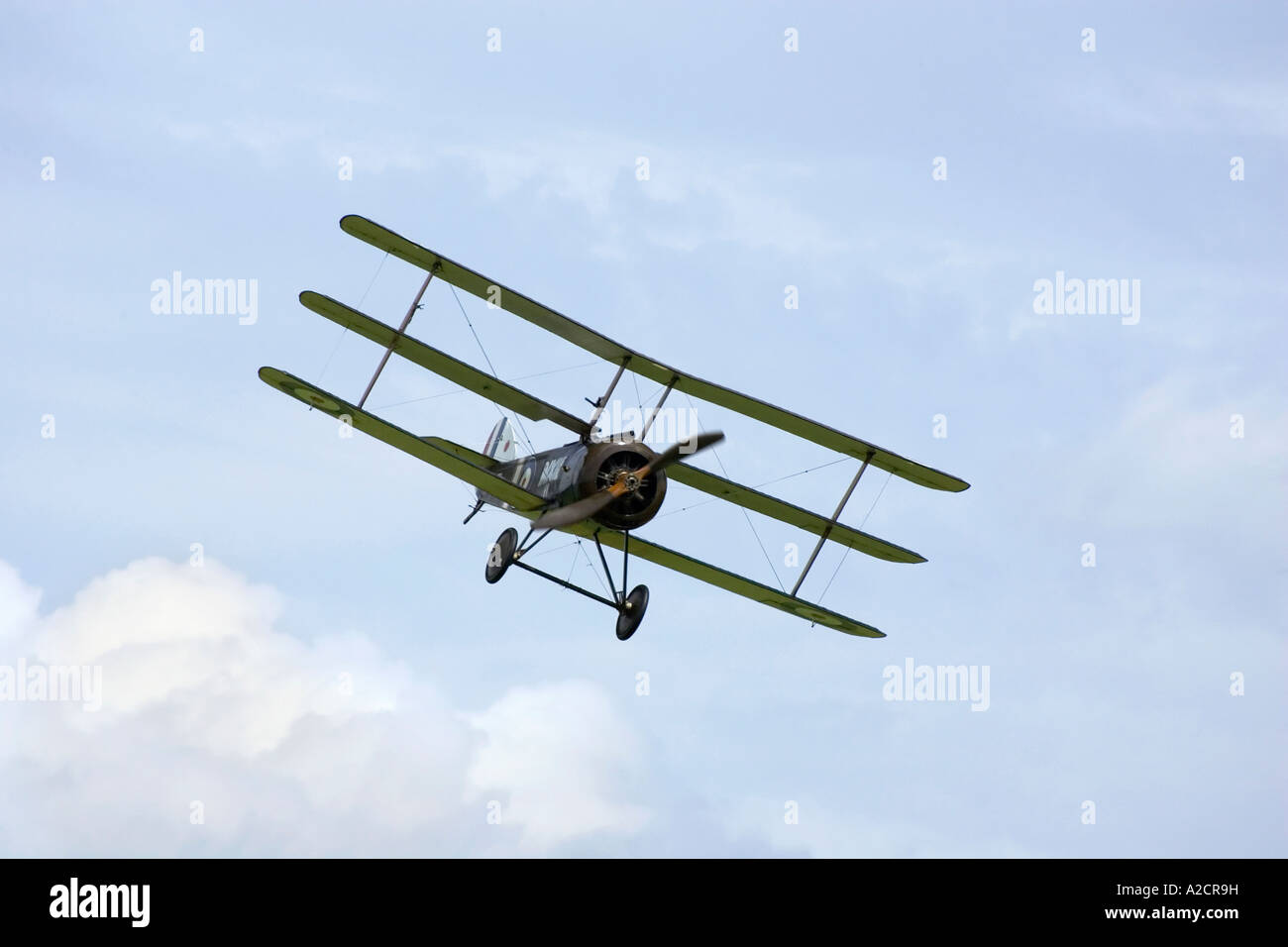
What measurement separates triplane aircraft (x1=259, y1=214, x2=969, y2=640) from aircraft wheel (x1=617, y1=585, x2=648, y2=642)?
1cm

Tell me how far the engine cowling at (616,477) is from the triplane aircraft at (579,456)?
1 centimetres

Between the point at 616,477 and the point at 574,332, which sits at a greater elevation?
the point at 574,332

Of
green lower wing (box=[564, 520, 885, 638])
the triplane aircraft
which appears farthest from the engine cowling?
green lower wing (box=[564, 520, 885, 638])

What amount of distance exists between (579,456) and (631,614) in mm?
2097

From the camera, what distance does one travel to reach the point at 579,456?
92.8ft

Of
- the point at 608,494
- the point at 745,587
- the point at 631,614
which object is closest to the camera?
the point at 608,494

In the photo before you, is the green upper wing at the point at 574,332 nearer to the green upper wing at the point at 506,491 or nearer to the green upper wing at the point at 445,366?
the green upper wing at the point at 445,366

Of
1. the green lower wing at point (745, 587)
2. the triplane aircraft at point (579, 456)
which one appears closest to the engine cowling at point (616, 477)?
the triplane aircraft at point (579, 456)

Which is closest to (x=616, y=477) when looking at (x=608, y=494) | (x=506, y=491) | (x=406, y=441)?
(x=608, y=494)

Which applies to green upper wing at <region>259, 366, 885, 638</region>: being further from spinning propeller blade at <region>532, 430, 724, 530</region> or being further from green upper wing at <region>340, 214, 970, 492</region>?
green upper wing at <region>340, 214, 970, 492</region>

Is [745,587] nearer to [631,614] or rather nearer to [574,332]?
[631,614]

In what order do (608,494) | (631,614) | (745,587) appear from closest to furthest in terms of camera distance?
(608,494) → (631,614) → (745,587)

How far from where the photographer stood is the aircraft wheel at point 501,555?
2900 centimetres
